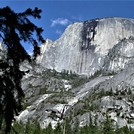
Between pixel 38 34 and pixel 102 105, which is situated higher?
pixel 102 105

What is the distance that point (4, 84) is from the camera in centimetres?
1069

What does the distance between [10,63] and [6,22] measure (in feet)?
4.01

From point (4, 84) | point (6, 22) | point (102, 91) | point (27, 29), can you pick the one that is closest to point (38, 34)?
point (27, 29)

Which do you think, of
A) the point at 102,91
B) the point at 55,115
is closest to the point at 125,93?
the point at 102,91

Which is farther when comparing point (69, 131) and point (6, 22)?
point (69, 131)

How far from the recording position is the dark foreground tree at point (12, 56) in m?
10.6

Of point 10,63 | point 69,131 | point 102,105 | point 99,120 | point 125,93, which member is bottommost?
point 10,63

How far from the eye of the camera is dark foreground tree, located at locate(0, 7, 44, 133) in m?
10.6

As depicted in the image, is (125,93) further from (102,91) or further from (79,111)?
(79,111)

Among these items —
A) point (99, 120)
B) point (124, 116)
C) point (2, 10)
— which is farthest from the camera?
point (124, 116)

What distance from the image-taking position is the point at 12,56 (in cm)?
1065

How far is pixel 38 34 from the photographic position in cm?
1100

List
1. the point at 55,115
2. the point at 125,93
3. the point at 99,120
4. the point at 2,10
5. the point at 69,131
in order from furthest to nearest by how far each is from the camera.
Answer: the point at 125,93 < the point at 55,115 < the point at 99,120 < the point at 69,131 < the point at 2,10

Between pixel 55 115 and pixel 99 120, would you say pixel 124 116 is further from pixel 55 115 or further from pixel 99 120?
pixel 55 115
